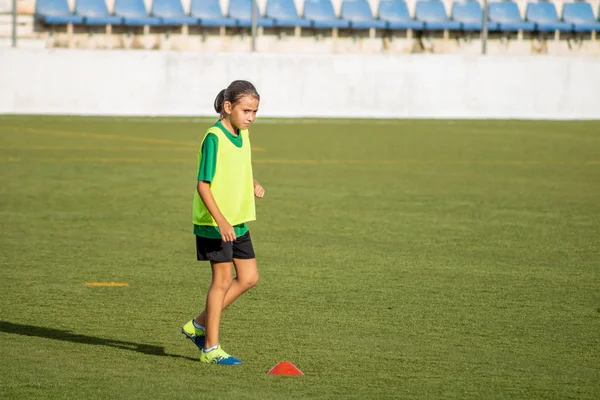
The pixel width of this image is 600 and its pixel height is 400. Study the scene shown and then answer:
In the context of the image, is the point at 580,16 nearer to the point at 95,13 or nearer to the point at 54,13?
the point at 95,13

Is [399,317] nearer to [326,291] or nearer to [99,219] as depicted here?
[326,291]

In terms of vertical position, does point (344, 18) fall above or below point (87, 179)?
above

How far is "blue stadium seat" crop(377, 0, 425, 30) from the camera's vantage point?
1200 inches

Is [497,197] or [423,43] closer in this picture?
[497,197]

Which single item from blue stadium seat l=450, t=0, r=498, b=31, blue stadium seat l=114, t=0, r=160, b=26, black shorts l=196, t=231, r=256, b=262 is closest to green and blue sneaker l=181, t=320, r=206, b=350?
black shorts l=196, t=231, r=256, b=262

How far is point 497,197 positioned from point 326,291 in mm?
6073

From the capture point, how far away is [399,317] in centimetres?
700

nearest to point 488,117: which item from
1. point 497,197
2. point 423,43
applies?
point 423,43

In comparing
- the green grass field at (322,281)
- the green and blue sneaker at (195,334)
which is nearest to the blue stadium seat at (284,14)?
the green grass field at (322,281)

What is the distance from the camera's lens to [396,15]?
30.8m

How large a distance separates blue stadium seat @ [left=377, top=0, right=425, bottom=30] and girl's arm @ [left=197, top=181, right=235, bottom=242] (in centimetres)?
2526

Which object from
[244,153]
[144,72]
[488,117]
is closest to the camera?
[244,153]

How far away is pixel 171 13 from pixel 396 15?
5.79m

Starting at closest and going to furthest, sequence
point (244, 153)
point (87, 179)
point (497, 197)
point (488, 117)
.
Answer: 1. point (244, 153)
2. point (497, 197)
3. point (87, 179)
4. point (488, 117)
